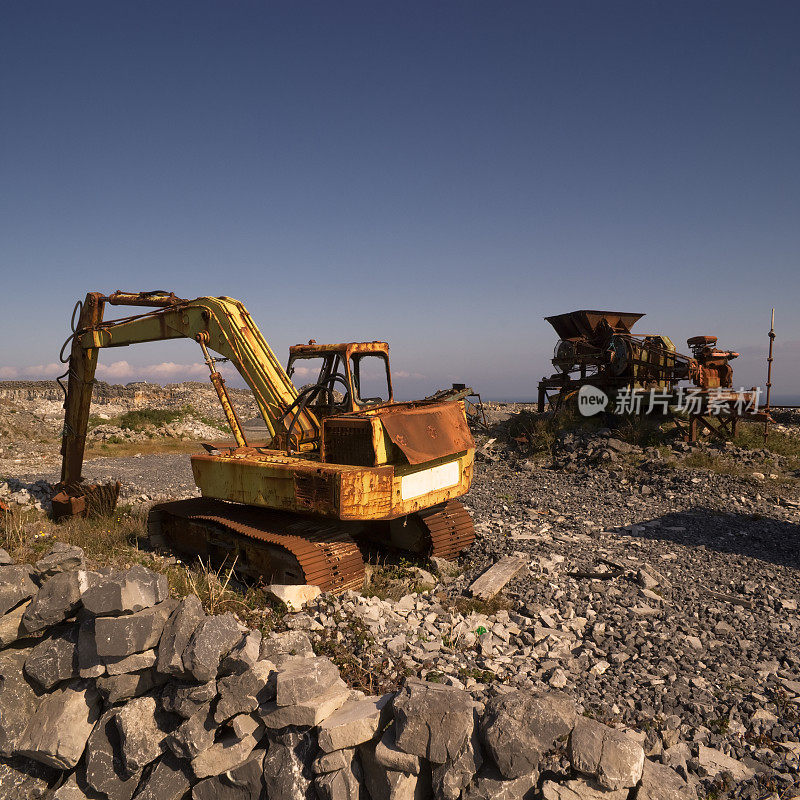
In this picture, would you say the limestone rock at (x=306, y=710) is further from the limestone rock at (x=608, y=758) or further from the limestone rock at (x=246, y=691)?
the limestone rock at (x=608, y=758)

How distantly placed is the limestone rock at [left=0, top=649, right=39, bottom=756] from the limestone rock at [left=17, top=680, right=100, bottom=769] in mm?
74

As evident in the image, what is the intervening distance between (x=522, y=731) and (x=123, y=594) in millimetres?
2766

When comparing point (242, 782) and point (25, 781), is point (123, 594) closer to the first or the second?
point (242, 782)

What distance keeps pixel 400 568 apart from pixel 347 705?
3.39 metres

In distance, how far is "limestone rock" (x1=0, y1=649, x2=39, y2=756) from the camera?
4.10 m

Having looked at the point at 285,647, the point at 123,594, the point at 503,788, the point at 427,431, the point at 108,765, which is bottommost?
the point at 108,765

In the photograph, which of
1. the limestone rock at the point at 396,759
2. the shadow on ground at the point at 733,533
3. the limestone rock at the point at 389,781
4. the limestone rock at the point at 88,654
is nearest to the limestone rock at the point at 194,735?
the limestone rock at the point at 88,654

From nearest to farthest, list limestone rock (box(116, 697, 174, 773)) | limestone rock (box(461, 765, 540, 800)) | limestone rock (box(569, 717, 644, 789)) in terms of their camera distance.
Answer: limestone rock (box(569, 717, 644, 789)) < limestone rock (box(461, 765, 540, 800)) < limestone rock (box(116, 697, 174, 773))

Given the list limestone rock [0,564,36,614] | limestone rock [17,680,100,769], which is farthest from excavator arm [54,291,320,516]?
limestone rock [17,680,100,769]

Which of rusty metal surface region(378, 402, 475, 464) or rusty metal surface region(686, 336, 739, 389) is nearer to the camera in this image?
rusty metal surface region(378, 402, 475, 464)

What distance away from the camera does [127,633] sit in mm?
3764

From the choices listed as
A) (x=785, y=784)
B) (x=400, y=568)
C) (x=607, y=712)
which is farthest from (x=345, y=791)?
(x=400, y=568)

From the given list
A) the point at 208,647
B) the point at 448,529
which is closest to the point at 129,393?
the point at 448,529

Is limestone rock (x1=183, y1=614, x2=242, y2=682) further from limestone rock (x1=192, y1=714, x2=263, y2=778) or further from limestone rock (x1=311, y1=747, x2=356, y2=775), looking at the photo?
limestone rock (x1=311, y1=747, x2=356, y2=775)
